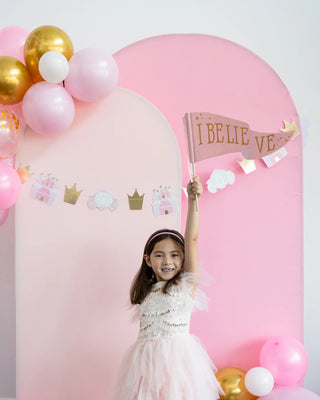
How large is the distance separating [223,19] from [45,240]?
1.59 meters

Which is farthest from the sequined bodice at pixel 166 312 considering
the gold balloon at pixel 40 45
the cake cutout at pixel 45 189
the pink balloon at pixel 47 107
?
the gold balloon at pixel 40 45

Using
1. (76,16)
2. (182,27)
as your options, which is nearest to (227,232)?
(182,27)

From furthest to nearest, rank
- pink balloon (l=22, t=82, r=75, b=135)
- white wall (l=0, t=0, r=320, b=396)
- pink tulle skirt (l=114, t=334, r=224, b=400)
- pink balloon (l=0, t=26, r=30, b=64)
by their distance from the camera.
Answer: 1. white wall (l=0, t=0, r=320, b=396)
2. pink balloon (l=0, t=26, r=30, b=64)
3. pink balloon (l=22, t=82, r=75, b=135)
4. pink tulle skirt (l=114, t=334, r=224, b=400)

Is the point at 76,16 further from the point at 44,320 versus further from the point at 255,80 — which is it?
the point at 44,320

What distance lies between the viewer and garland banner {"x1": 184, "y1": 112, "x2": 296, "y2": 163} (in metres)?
2.02

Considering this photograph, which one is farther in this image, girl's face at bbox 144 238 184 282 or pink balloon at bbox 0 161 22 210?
pink balloon at bbox 0 161 22 210

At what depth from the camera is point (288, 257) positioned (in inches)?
95.0

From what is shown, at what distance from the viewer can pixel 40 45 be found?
2.12m

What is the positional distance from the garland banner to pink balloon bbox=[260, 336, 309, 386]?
907 mm

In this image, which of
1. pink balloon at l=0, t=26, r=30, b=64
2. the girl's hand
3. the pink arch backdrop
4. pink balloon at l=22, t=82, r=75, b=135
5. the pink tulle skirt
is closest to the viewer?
the pink tulle skirt

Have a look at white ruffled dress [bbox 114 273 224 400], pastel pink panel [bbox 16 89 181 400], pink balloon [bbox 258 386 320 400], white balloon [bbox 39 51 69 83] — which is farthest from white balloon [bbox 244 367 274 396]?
white balloon [bbox 39 51 69 83]

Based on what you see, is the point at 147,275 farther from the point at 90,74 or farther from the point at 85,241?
the point at 90,74

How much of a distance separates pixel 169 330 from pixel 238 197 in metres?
0.82

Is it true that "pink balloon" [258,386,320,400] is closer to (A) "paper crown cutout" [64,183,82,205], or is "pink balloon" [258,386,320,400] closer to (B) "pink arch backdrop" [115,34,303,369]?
(B) "pink arch backdrop" [115,34,303,369]
